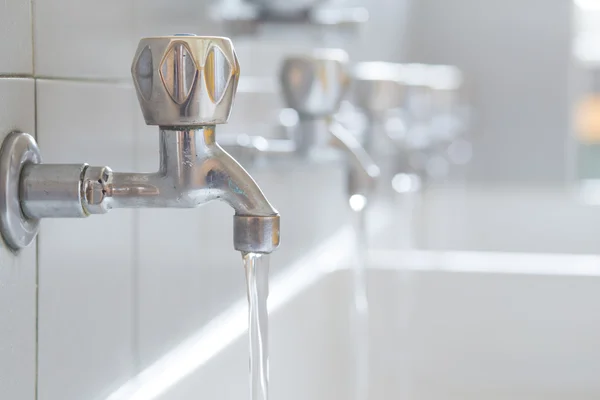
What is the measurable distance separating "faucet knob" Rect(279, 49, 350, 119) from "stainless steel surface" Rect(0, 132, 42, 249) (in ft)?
1.14

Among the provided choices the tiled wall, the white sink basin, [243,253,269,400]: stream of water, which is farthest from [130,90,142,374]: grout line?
the white sink basin

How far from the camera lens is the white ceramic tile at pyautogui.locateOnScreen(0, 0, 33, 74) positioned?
0.41 m

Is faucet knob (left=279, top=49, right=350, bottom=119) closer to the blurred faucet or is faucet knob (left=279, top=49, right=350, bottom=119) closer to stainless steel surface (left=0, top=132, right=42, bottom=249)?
the blurred faucet

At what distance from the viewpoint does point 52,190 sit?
416 millimetres

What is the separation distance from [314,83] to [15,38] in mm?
354

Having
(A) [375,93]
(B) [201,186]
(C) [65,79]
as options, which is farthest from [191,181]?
(A) [375,93]

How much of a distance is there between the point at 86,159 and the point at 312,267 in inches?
22.2

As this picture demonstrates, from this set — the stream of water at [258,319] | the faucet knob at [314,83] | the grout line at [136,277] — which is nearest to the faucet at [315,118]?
the faucet knob at [314,83]

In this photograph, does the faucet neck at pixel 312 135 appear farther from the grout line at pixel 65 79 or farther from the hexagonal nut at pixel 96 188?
the hexagonal nut at pixel 96 188

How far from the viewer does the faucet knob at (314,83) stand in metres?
0.74

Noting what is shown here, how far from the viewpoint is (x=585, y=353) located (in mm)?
1070

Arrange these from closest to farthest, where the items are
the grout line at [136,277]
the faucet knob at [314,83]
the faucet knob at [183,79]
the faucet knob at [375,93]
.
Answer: the faucet knob at [183,79], the grout line at [136,277], the faucet knob at [314,83], the faucet knob at [375,93]

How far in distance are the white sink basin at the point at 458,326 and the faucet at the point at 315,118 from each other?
7.0 inches

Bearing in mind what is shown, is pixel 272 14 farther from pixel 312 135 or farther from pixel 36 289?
pixel 36 289
